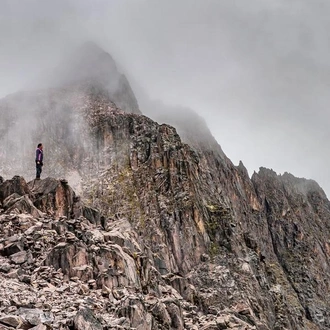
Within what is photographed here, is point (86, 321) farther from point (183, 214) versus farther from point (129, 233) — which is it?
point (183, 214)

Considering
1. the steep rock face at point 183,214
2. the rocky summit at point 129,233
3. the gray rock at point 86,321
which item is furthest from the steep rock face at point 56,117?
the gray rock at point 86,321

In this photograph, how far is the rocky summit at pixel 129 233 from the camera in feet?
89.6

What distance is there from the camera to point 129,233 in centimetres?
4909

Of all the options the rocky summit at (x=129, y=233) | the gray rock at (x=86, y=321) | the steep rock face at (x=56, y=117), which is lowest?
the gray rock at (x=86, y=321)

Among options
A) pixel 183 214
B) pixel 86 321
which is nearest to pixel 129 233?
pixel 86 321

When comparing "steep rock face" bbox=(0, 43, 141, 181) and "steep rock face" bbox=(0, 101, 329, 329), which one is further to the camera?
"steep rock face" bbox=(0, 43, 141, 181)

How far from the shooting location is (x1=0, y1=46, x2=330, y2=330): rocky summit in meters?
27.3

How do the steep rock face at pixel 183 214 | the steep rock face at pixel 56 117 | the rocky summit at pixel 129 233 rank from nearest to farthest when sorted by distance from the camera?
the rocky summit at pixel 129 233 < the steep rock face at pixel 183 214 < the steep rock face at pixel 56 117

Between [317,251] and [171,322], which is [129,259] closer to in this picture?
[171,322]

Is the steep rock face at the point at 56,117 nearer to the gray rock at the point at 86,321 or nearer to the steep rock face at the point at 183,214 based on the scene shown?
the steep rock face at the point at 183,214

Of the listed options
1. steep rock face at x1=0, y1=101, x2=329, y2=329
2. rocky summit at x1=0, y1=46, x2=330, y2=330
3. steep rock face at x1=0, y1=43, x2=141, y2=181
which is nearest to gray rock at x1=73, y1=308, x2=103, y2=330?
rocky summit at x1=0, y1=46, x2=330, y2=330

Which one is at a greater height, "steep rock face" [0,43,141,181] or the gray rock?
"steep rock face" [0,43,141,181]

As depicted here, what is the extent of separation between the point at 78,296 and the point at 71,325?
4.97 m

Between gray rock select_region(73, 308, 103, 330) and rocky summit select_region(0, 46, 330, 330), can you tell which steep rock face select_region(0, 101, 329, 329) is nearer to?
rocky summit select_region(0, 46, 330, 330)
